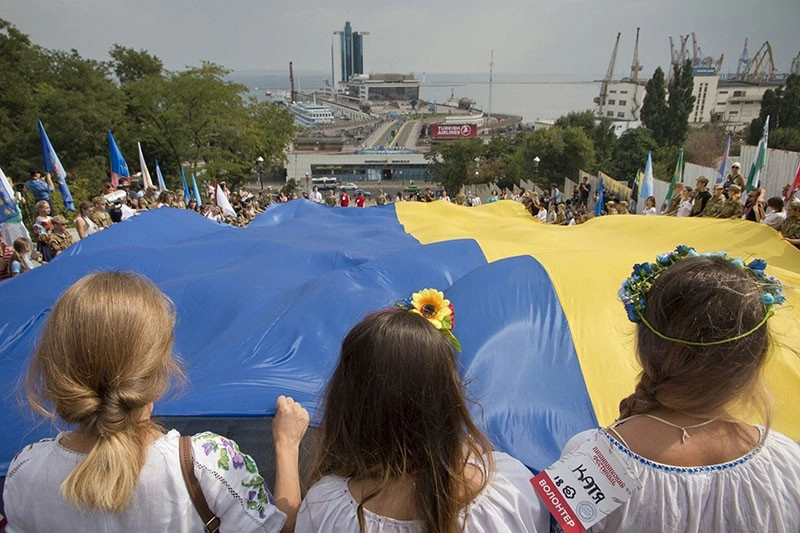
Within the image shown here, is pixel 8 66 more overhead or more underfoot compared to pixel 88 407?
more overhead

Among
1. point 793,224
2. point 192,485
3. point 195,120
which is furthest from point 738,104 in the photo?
point 192,485

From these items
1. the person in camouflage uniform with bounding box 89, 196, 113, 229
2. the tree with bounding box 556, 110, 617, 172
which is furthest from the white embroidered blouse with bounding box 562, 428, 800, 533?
the tree with bounding box 556, 110, 617, 172

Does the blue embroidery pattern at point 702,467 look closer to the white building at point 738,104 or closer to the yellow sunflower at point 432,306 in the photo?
the yellow sunflower at point 432,306

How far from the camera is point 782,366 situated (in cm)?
209

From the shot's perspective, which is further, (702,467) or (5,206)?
(5,206)

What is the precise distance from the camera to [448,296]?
2.66 m

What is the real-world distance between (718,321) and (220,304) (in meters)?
2.47

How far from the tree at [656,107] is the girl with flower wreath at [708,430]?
145 feet

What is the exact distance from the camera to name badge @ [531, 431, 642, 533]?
990 mm

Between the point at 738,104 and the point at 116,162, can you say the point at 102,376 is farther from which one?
the point at 738,104

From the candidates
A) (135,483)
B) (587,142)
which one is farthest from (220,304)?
(587,142)

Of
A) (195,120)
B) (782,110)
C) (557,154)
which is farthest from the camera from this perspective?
(782,110)

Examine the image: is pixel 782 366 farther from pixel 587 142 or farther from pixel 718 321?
pixel 587 142

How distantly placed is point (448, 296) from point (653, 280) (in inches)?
59.5
